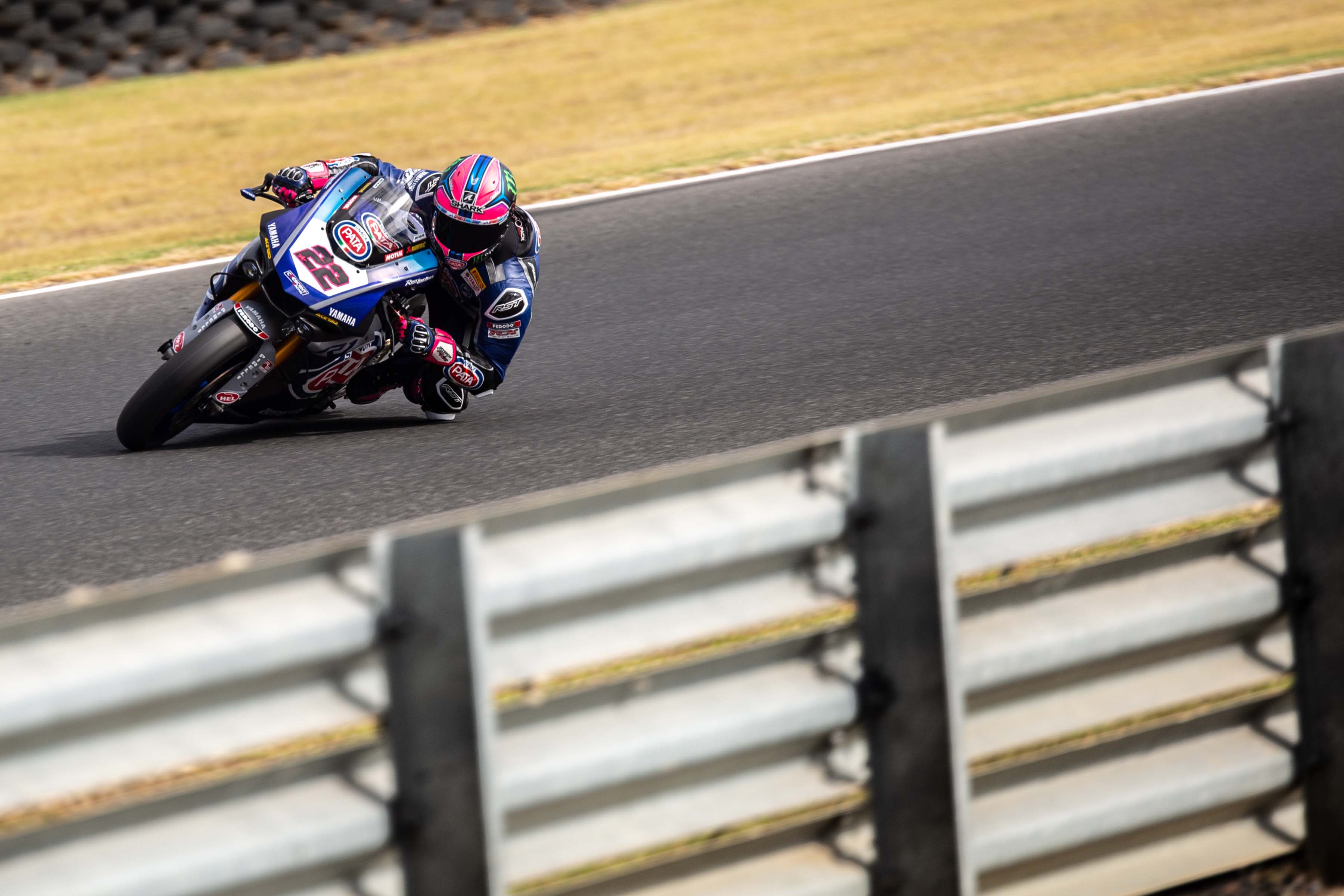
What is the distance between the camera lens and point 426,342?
6598 millimetres

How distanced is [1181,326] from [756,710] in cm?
540

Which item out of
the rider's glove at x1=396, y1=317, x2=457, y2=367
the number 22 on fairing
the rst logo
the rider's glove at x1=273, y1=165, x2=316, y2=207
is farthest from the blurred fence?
the rider's glove at x1=273, y1=165, x2=316, y2=207

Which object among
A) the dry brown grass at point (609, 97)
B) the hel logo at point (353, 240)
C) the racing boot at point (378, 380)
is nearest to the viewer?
the hel logo at point (353, 240)

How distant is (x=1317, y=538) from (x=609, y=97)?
13.1m

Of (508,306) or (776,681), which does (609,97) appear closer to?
(508,306)

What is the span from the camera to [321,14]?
17.4 meters

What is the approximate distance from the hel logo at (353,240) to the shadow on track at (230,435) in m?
1.06

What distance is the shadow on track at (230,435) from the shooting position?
261 inches

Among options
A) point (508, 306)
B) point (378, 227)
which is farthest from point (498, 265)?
point (378, 227)

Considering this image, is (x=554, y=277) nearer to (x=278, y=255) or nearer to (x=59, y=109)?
(x=278, y=255)

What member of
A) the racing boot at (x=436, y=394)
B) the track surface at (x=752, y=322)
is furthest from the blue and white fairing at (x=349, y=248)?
the track surface at (x=752, y=322)

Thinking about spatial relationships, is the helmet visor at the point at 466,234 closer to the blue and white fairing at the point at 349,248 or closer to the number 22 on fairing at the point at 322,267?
the blue and white fairing at the point at 349,248

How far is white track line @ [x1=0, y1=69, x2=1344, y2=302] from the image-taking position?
9867 mm

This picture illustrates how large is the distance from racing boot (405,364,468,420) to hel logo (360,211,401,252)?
69 centimetres
